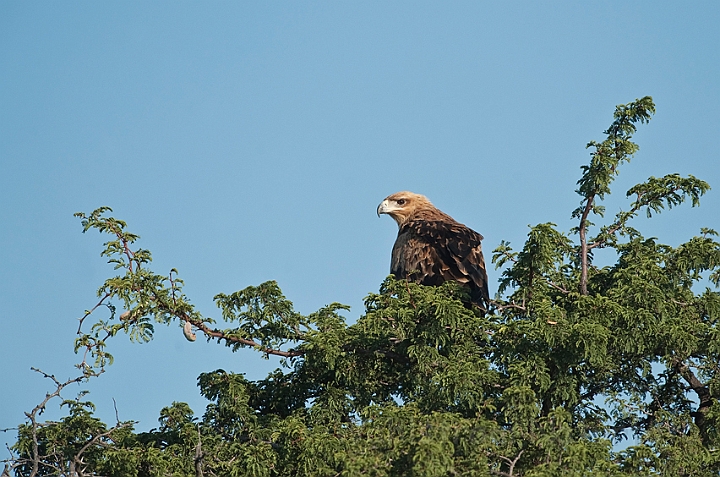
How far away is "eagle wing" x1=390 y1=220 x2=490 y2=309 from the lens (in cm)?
1092

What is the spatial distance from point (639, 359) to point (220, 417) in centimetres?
344

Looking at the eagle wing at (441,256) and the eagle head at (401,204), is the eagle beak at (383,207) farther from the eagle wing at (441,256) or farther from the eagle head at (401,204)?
the eagle wing at (441,256)

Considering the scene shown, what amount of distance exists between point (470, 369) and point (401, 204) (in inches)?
287

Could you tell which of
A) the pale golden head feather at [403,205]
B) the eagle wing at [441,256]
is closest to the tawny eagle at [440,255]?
the eagle wing at [441,256]

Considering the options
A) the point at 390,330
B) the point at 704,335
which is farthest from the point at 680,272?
the point at 390,330

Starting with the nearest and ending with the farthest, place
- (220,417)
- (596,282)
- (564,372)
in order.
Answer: (564,372) < (220,417) < (596,282)

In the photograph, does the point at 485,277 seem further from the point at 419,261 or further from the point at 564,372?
the point at 564,372

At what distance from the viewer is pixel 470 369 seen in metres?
7.28

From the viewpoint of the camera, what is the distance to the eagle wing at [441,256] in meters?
10.9

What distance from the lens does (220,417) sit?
27.2 ft

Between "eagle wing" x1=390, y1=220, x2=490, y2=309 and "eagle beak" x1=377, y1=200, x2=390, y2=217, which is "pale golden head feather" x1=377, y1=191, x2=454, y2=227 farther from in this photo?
"eagle wing" x1=390, y1=220, x2=490, y2=309

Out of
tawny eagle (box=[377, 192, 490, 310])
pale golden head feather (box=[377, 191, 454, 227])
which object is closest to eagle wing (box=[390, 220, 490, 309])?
tawny eagle (box=[377, 192, 490, 310])

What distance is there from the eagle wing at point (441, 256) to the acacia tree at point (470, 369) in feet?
5.85

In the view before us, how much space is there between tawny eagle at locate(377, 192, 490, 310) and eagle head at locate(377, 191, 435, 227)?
0.88 m
